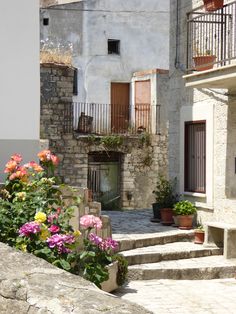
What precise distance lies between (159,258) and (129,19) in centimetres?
1608

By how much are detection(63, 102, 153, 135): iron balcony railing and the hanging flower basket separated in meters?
9.22

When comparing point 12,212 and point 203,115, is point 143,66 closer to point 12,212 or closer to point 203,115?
point 203,115

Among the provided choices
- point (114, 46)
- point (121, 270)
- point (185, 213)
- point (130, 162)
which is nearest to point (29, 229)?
point (121, 270)

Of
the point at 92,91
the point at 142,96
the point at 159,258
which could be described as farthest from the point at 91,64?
the point at 159,258

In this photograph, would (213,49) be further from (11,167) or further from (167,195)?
(11,167)

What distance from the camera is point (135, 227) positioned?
510 inches

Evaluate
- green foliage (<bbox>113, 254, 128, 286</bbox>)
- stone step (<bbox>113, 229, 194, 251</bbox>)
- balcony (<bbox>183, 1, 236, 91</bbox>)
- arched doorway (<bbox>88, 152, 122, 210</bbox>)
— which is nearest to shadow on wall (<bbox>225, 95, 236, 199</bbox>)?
balcony (<bbox>183, 1, 236, 91</bbox>)

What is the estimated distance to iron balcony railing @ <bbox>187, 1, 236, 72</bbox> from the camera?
39.2 feet

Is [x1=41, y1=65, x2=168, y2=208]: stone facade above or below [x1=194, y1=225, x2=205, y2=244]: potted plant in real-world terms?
above

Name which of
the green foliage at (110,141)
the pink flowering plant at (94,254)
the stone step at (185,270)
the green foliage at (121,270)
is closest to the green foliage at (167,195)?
the stone step at (185,270)

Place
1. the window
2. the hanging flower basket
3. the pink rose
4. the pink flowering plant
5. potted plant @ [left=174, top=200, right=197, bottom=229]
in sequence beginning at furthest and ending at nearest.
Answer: the window
potted plant @ [left=174, top=200, right=197, bottom=229]
the hanging flower basket
the pink flowering plant
the pink rose

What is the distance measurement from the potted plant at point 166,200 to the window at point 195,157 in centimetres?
44

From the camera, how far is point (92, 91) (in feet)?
81.5

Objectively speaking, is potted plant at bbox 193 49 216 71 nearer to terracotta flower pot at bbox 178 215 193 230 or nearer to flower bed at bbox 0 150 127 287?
terracotta flower pot at bbox 178 215 193 230
